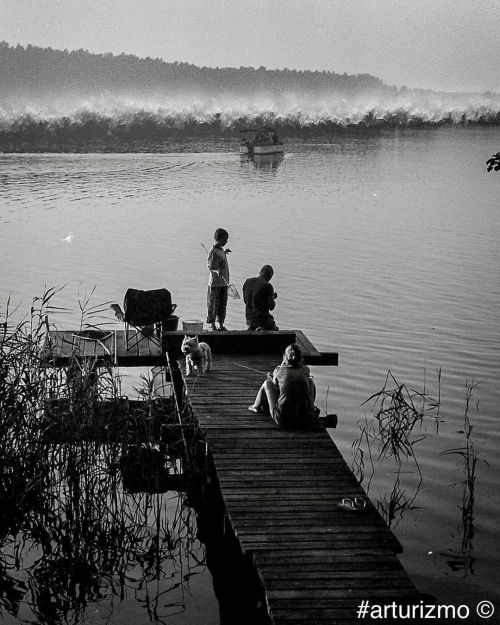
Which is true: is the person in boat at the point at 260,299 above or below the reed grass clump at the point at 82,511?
above

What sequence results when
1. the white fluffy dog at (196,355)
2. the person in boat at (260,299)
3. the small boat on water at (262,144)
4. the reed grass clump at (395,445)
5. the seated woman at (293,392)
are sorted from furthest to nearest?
the small boat on water at (262,144) < the person in boat at (260,299) < the white fluffy dog at (196,355) < the reed grass clump at (395,445) < the seated woman at (293,392)

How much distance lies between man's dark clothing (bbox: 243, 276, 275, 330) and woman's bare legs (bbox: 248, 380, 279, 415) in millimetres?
2708

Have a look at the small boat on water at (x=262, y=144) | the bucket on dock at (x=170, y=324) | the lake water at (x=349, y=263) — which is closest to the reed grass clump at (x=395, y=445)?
the lake water at (x=349, y=263)

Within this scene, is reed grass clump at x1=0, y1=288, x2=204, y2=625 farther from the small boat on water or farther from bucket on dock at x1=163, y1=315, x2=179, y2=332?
the small boat on water

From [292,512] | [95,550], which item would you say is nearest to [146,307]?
[95,550]

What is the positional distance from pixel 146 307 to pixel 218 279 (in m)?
1.15

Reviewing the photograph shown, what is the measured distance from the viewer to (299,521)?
269 inches

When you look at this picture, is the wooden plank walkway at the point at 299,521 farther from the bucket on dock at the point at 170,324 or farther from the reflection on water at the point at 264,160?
the reflection on water at the point at 264,160

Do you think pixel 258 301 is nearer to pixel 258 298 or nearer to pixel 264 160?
pixel 258 298

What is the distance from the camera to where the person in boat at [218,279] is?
1216 cm

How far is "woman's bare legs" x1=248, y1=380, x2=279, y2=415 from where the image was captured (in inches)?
355

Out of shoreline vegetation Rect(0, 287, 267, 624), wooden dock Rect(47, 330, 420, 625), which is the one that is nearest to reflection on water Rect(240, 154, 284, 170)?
wooden dock Rect(47, 330, 420, 625)

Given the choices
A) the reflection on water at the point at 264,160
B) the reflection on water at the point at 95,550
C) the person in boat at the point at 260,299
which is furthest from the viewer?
the reflection on water at the point at 264,160

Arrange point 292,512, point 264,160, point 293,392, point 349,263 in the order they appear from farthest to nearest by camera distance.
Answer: point 264,160 < point 349,263 < point 293,392 < point 292,512
